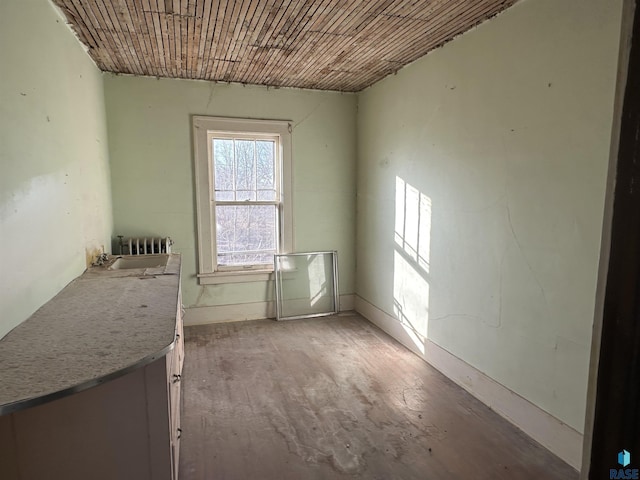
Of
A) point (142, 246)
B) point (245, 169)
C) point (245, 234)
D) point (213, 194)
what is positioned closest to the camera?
point (142, 246)

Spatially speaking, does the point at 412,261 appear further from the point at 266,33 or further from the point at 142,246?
the point at 142,246

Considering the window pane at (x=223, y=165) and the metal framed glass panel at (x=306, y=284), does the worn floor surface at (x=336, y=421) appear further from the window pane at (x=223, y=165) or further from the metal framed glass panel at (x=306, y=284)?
the window pane at (x=223, y=165)

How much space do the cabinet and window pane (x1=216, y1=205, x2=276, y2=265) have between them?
2.90 metres

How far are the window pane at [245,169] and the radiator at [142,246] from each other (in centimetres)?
93

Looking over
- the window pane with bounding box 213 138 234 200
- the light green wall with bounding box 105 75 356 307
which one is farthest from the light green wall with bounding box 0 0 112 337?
the window pane with bounding box 213 138 234 200

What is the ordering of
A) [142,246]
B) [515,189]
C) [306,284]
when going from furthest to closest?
[306,284] → [142,246] → [515,189]

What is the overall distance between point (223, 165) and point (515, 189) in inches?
114

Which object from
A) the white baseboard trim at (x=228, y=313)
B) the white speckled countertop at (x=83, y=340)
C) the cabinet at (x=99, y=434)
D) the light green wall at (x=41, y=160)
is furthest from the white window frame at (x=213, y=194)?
the cabinet at (x=99, y=434)

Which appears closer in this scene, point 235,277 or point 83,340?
point 83,340

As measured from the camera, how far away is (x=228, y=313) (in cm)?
430

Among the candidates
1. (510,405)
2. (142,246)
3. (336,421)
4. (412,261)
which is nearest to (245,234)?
(142,246)

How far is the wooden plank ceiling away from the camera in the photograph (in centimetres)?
235

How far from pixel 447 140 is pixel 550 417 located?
6.37ft

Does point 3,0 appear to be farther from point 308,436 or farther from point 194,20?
point 308,436
